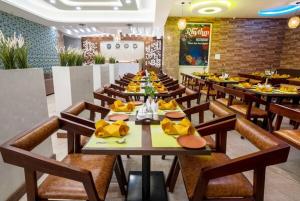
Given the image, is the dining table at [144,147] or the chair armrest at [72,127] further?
the chair armrest at [72,127]

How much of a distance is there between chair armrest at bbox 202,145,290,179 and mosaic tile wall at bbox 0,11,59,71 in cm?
625

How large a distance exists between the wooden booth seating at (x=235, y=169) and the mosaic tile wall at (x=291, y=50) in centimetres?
789

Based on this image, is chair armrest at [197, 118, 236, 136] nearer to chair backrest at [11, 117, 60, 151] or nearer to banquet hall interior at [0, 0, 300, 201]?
banquet hall interior at [0, 0, 300, 201]

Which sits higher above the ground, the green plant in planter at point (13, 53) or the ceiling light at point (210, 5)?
the ceiling light at point (210, 5)

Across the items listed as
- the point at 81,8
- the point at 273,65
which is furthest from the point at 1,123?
the point at 273,65

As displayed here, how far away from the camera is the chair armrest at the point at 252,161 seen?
1.05m

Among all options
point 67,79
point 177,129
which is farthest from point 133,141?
point 67,79

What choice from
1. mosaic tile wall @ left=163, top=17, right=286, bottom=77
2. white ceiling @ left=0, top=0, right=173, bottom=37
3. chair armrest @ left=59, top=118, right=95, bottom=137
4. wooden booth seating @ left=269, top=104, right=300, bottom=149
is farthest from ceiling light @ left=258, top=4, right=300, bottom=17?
chair armrest @ left=59, top=118, right=95, bottom=137

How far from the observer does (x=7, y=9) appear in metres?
5.78

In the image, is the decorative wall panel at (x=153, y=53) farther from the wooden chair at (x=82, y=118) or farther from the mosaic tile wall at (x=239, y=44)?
the wooden chair at (x=82, y=118)

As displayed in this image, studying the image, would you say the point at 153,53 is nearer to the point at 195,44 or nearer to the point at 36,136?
the point at 195,44

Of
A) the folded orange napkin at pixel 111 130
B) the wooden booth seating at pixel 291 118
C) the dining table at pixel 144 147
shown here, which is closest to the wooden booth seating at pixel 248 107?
the wooden booth seating at pixel 291 118

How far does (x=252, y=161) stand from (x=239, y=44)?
26.6ft

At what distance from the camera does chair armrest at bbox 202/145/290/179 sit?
1055 mm
